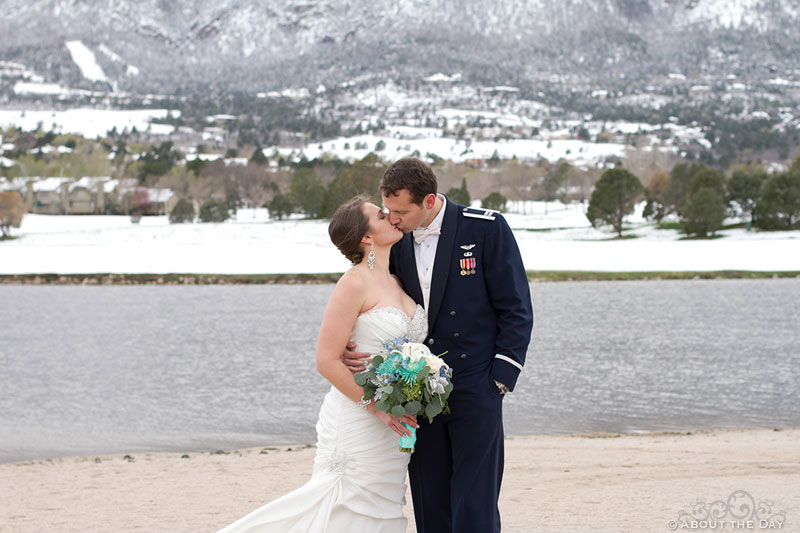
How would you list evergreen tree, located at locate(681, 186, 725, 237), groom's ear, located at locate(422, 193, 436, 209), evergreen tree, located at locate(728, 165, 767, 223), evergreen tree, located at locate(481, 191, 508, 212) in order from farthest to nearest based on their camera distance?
evergreen tree, located at locate(481, 191, 508, 212) → evergreen tree, located at locate(728, 165, 767, 223) → evergreen tree, located at locate(681, 186, 725, 237) → groom's ear, located at locate(422, 193, 436, 209)

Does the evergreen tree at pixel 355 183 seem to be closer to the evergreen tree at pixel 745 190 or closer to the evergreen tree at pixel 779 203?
the evergreen tree at pixel 745 190

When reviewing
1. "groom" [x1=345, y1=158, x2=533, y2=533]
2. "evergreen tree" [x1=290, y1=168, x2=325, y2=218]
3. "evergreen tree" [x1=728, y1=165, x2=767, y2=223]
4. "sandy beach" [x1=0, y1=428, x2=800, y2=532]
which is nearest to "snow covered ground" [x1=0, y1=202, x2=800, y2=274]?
"evergreen tree" [x1=290, y1=168, x2=325, y2=218]

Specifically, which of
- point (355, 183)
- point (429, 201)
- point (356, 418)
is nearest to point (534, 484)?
point (356, 418)

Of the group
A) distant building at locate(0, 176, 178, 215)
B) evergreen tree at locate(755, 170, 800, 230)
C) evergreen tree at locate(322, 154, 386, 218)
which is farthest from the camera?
distant building at locate(0, 176, 178, 215)

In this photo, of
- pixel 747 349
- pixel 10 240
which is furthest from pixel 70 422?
pixel 10 240

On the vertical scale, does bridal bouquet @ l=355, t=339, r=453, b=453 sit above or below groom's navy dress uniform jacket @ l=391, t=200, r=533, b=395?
below

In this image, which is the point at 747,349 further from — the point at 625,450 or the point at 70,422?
the point at 70,422

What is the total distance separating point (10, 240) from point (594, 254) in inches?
2119

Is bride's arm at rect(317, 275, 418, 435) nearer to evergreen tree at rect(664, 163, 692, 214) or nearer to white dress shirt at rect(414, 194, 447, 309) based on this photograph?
white dress shirt at rect(414, 194, 447, 309)

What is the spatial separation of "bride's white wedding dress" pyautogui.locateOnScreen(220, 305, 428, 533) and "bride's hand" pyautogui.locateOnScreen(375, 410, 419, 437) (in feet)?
0.51

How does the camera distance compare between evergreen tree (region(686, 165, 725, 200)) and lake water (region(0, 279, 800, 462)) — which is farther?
evergreen tree (region(686, 165, 725, 200))

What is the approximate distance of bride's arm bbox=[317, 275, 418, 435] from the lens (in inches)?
214

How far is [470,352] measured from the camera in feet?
18.2
